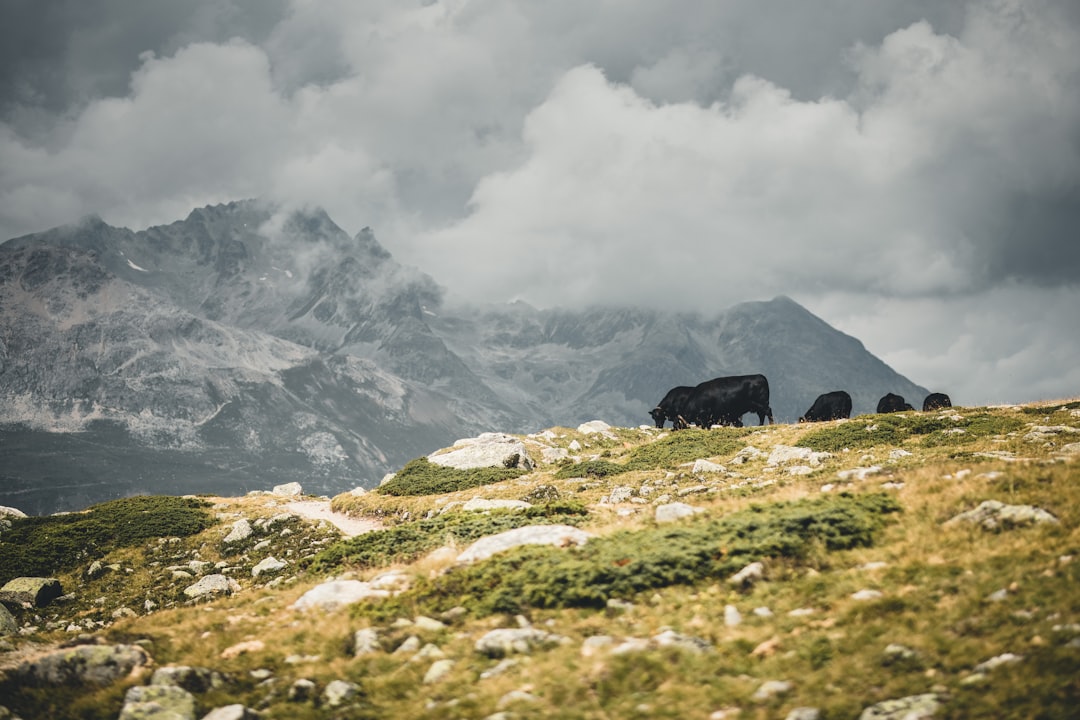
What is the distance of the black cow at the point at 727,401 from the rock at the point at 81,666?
49580 millimetres

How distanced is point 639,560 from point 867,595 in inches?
148

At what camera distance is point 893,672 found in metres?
7.89

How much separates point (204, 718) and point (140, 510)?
33.7 meters

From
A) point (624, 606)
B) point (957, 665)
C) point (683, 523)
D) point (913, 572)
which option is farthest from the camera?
point (683, 523)

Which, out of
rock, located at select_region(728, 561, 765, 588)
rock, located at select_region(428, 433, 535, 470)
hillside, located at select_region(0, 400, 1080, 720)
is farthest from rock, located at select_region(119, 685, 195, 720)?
rock, located at select_region(428, 433, 535, 470)

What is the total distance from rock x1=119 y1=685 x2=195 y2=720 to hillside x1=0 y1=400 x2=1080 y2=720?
4 centimetres

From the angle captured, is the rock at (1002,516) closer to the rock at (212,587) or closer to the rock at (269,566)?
the rock at (212,587)

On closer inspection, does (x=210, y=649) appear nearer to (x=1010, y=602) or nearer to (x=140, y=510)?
(x=1010, y=602)

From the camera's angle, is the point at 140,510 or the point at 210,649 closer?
the point at 210,649

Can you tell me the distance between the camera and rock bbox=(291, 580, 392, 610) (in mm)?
12852

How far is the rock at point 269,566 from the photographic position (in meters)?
24.4

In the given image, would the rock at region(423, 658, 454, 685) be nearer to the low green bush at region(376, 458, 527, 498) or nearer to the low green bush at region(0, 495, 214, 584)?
the low green bush at region(0, 495, 214, 584)

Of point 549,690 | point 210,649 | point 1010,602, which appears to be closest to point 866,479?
point 1010,602

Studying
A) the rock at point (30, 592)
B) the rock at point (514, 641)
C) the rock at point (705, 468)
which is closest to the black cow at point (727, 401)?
the rock at point (705, 468)
